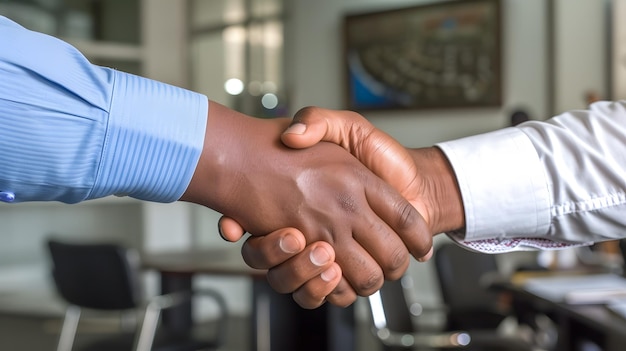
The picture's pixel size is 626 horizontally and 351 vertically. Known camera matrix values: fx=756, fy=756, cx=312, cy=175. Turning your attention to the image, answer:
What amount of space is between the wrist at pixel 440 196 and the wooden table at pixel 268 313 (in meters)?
1.79

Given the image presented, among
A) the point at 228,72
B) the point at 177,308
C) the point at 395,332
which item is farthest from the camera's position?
the point at 228,72

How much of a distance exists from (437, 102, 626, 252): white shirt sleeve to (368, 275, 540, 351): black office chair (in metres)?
1.19

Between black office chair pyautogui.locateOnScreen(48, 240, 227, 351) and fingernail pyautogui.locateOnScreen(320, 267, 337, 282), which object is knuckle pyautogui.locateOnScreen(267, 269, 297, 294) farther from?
black office chair pyautogui.locateOnScreen(48, 240, 227, 351)

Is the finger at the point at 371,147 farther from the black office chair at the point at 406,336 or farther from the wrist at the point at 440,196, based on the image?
the black office chair at the point at 406,336

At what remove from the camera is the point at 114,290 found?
3.24m

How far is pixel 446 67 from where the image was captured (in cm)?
535

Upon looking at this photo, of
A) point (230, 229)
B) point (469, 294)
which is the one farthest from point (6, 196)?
point (469, 294)

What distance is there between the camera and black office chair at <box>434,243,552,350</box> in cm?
360

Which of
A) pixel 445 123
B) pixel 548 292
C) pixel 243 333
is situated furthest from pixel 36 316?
pixel 548 292

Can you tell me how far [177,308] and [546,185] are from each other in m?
2.88

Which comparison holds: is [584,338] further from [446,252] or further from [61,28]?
[61,28]

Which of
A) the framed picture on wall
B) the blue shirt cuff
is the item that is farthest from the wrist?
the framed picture on wall

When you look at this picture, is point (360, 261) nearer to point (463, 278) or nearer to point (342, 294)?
point (342, 294)

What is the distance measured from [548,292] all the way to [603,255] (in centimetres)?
120
